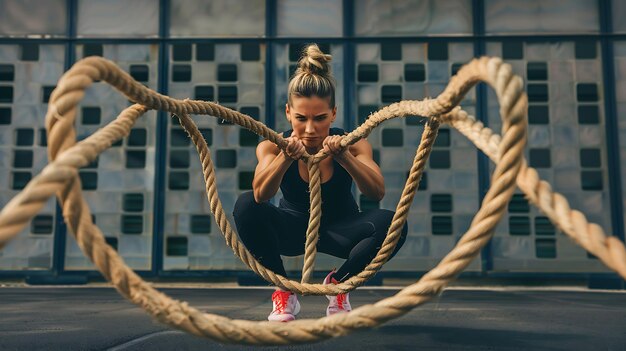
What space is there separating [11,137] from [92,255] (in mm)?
4408

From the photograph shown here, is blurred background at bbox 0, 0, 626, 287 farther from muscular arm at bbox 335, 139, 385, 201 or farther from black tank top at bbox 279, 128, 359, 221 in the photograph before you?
muscular arm at bbox 335, 139, 385, 201

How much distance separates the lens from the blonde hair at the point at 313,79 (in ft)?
6.58

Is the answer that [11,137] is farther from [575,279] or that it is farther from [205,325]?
[575,279]

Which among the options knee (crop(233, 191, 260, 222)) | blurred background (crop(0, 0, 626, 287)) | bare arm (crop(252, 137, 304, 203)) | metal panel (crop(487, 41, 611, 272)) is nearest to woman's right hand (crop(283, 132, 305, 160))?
bare arm (crop(252, 137, 304, 203))

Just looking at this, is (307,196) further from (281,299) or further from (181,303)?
(181,303)

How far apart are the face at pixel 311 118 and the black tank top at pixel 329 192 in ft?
0.61

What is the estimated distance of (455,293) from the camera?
3736 mm

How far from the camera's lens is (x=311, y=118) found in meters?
2.01

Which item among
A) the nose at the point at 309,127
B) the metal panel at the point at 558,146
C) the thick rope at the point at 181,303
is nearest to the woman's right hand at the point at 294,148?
the nose at the point at 309,127

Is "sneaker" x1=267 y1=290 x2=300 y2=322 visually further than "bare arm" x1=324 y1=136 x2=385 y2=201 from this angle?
Yes

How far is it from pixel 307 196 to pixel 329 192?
98 mm

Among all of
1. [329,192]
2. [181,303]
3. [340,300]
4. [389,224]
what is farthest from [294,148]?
[181,303]

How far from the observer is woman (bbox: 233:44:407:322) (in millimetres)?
1986

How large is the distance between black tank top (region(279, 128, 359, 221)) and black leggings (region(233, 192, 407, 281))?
4cm
